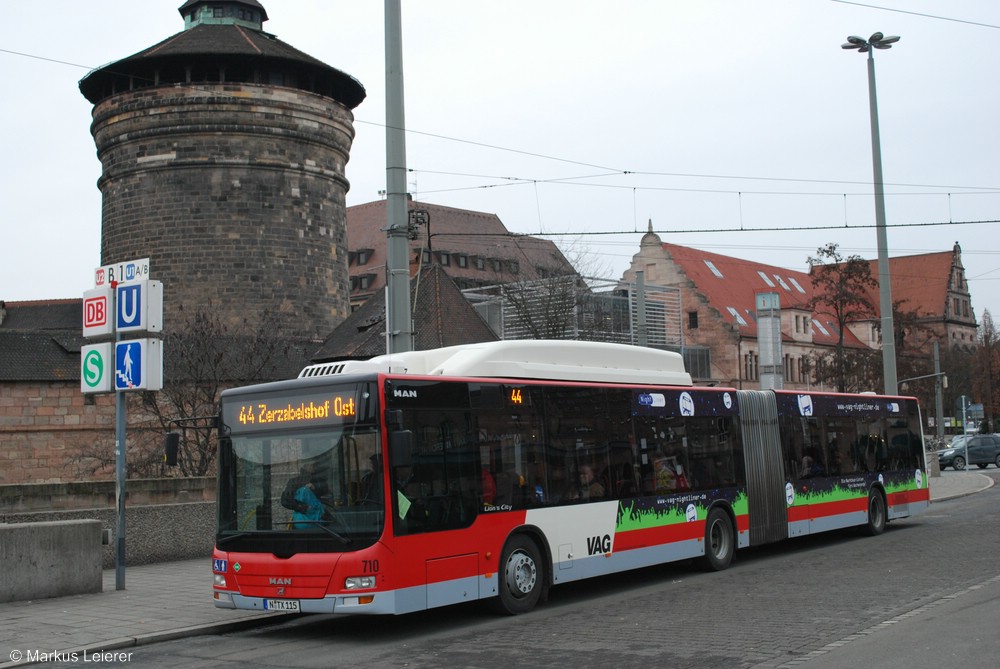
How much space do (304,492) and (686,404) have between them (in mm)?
6748

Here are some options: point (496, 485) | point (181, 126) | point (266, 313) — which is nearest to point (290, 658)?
point (496, 485)

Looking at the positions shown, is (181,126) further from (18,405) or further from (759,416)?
(759,416)

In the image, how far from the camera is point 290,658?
1038 cm

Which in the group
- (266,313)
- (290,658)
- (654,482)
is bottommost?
(290,658)

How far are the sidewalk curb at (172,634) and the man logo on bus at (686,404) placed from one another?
615 cm

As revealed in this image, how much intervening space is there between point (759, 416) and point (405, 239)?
6606mm

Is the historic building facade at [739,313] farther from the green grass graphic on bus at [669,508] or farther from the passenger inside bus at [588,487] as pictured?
the passenger inside bus at [588,487]

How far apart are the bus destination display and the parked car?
4812 cm

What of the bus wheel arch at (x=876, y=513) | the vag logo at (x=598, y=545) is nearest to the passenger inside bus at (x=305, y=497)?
the vag logo at (x=598, y=545)

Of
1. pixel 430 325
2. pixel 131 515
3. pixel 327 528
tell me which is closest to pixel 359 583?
pixel 327 528

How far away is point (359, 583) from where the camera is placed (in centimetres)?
1095

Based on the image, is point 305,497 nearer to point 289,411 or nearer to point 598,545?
point 289,411

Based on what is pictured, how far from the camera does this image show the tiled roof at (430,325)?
36031mm

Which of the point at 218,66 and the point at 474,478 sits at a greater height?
the point at 218,66
